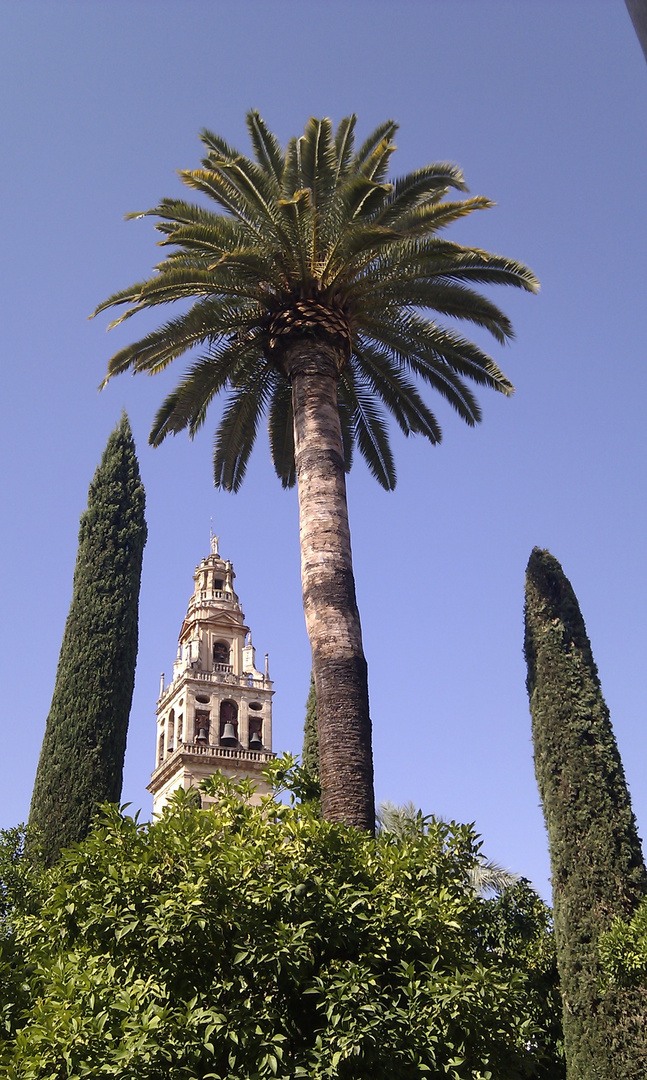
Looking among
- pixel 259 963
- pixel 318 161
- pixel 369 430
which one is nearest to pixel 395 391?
pixel 369 430

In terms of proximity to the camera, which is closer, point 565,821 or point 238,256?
point 238,256

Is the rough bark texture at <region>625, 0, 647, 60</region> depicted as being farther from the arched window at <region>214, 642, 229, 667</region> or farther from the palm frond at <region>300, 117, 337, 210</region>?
the arched window at <region>214, 642, 229, 667</region>

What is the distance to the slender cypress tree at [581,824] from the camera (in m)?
13.1

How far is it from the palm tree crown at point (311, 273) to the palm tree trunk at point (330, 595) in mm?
797

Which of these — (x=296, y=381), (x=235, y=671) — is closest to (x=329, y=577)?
(x=296, y=381)

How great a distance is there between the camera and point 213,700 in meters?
44.8

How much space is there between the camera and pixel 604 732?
50.3ft

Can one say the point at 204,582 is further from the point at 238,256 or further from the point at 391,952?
the point at 391,952

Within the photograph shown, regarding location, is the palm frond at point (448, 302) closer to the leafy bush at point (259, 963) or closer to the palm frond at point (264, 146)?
the palm frond at point (264, 146)

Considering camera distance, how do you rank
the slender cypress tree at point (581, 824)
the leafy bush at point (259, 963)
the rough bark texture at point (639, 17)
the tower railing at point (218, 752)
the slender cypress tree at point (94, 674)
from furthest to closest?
1. the tower railing at point (218, 752)
2. the slender cypress tree at point (94, 674)
3. the slender cypress tree at point (581, 824)
4. the leafy bush at point (259, 963)
5. the rough bark texture at point (639, 17)

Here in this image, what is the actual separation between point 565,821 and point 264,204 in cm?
1029

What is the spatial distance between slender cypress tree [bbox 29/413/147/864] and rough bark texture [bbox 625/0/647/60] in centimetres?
1381

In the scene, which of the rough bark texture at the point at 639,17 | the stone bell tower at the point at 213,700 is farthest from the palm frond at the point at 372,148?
the stone bell tower at the point at 213,700

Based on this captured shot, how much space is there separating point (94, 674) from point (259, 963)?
9.10 metres
